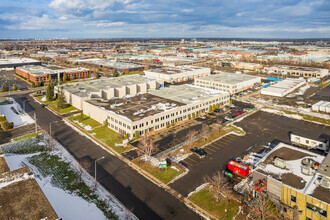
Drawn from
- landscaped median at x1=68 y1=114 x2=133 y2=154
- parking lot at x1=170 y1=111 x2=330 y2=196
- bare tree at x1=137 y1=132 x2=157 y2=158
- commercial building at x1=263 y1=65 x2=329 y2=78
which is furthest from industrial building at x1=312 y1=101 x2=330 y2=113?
commercial building at x1=263 y1=65 x2=329 y2=78

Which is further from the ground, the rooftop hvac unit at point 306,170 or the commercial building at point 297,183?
the rooftop hvac unit at point 306,170

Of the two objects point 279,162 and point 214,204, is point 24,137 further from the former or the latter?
point 279,162

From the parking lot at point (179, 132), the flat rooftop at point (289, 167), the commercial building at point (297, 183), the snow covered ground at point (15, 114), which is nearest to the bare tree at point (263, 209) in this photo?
Answer: the commercial building at point (297, 183)

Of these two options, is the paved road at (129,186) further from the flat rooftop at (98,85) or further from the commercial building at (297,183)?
the flat rooftop at (98,85)

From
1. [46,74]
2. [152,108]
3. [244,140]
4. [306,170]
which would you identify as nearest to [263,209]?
[306,170]

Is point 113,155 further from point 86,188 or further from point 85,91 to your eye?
point 85,91
